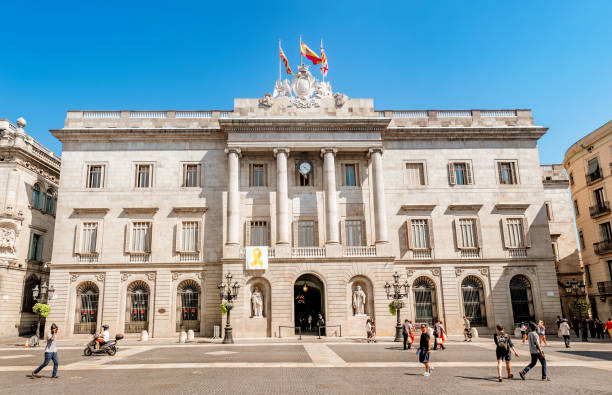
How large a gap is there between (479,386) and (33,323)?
3834cm

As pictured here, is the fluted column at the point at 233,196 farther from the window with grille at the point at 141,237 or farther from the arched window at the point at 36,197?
the arched window at the point at 36,197

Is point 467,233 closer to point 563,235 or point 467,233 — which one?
point 467,233

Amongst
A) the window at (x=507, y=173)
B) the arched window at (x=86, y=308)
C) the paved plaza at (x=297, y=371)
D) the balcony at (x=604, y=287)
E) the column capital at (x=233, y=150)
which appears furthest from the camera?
the balcony at (x=604, y=287)

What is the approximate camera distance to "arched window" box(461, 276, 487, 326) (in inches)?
1383

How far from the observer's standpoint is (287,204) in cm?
3547

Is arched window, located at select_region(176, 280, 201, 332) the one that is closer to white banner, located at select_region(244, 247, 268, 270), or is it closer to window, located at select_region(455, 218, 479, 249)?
white banner, located at select_region(244, 247, 268, 270)

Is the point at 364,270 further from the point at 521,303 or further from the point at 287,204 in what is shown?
the point at 521,303

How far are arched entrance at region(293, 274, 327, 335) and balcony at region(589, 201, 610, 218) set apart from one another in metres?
27.2

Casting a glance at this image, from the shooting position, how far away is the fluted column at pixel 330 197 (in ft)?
113

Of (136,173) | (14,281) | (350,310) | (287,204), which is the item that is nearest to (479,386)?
(350,310)

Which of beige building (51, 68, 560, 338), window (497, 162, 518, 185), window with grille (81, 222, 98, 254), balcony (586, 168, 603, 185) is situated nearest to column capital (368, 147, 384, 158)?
beige building (51, 68, 560, 338)

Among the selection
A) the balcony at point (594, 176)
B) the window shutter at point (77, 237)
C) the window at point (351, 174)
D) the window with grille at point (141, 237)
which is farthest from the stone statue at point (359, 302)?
the balcony at point (594, 176)

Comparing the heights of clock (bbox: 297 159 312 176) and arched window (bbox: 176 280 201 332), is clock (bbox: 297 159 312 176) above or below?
above

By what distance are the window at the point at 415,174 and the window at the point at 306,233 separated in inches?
362
